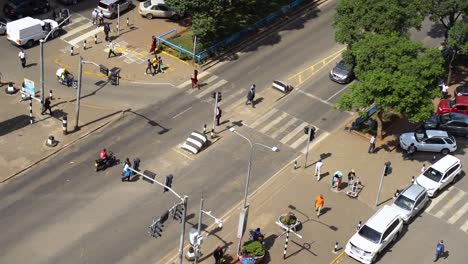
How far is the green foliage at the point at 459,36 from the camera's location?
68988 millimetres

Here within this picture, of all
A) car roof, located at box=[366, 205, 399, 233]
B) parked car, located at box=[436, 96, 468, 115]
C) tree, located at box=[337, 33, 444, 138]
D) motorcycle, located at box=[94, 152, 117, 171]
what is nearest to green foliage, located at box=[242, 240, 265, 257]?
car roof, located at box=[366, 205, 399, 233]

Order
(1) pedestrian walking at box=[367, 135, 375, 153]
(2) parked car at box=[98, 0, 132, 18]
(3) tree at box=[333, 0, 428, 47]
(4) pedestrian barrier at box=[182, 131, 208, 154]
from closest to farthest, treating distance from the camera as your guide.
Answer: (4) pedestrian barrier at box=[182, 131, 208, 154]
(1) pedestrian walking at box=[367, 135, 375, 153]
(3) tree at box=[333, 0, 428, 47]
(2) parked car at box=[98, 0, 132, 18]

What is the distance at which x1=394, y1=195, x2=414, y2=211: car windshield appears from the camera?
55.8 meters

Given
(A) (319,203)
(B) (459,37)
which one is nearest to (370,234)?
(A) (319,203)

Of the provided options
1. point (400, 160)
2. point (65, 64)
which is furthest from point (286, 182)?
point (65, 64)

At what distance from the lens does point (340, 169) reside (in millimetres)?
61406

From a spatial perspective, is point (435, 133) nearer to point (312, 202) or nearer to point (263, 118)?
point (312, 202)

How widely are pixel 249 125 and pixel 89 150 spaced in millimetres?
14434

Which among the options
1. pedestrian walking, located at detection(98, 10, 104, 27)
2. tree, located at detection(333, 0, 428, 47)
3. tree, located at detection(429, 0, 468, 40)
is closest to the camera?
tree, located at detection(333, 0, 428, 47)

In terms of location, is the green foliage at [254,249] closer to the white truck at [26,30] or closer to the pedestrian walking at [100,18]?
the white truck at [26,30]

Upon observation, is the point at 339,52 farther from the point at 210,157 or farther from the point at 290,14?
the point at 210,157

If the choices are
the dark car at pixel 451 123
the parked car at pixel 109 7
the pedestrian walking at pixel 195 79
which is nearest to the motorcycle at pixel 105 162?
the pedestrian walking at pixel 195 79

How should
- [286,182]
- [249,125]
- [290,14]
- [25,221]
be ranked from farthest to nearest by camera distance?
1. [290,14]
2. [249,125]
3. [286,182]
4. [25,221]

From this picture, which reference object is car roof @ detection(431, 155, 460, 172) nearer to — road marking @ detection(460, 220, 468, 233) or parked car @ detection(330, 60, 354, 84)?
road marking @ detection(460, 220, 468, 233)
